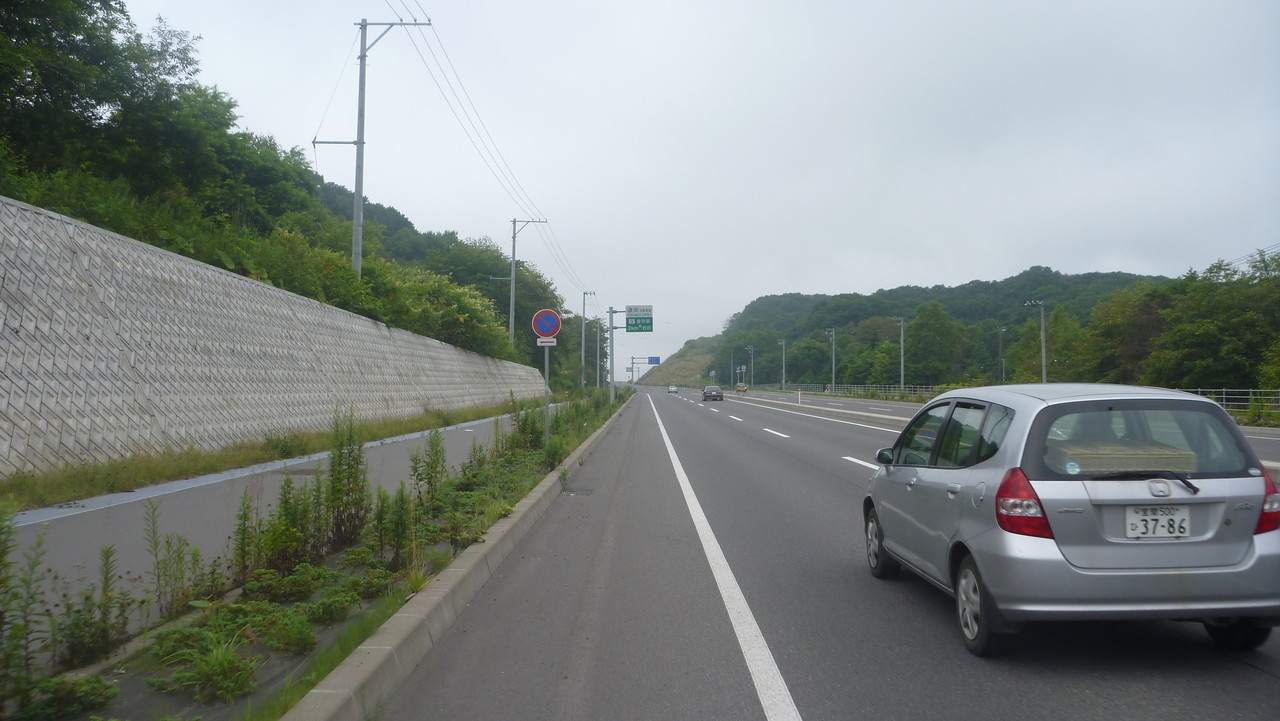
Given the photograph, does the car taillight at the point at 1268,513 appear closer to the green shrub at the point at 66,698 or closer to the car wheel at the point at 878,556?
the car wheel at the point at 878,556

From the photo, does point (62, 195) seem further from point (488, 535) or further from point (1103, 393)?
point (1103, 393)

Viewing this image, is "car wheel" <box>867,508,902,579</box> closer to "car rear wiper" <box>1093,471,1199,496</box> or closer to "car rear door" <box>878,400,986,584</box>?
"car rear door" <box>878,400,986,584</box>

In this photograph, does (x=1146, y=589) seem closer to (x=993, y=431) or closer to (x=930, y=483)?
(x=993, y=431)

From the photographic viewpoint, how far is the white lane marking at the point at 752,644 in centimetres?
379

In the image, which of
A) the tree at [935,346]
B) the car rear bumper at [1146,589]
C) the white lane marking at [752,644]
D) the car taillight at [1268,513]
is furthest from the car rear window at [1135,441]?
the tree at [935,346]

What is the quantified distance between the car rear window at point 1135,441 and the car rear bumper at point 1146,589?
1.50 ft

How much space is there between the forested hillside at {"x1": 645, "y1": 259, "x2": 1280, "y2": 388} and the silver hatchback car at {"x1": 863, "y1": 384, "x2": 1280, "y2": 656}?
3704cm

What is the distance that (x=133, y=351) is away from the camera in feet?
40.1

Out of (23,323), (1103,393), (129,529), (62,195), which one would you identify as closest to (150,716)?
(129,529)

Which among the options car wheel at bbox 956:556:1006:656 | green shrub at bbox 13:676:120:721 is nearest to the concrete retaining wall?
green shrub at bbox 13:676:120:721

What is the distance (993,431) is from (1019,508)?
65 centimetres

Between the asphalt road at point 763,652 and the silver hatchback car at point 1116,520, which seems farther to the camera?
the silver hatchback car at point 1116,520

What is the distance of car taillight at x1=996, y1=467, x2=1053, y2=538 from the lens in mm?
4113

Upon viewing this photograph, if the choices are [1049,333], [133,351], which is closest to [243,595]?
[133,351]
